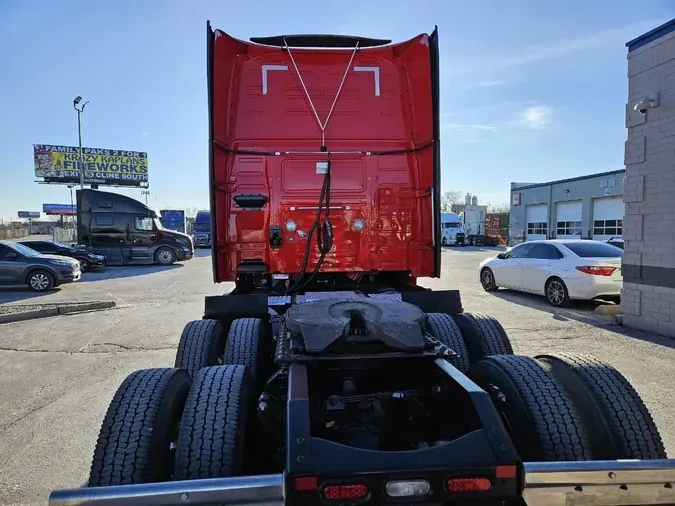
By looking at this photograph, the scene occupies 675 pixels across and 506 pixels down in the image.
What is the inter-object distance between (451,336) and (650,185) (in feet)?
19.1

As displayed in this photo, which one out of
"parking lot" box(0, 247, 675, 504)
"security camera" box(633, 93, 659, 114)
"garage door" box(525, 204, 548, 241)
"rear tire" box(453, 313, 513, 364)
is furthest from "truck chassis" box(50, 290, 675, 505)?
"garage door" box(525, 204, 548, 241)

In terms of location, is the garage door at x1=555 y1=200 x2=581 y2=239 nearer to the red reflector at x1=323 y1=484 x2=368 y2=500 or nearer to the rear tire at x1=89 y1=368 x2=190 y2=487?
the rear tire at x1=89 y1=368 x2=190 y2=487

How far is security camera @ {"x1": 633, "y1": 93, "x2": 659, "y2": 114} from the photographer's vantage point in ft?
23.2

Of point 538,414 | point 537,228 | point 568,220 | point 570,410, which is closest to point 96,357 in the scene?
point 538,414

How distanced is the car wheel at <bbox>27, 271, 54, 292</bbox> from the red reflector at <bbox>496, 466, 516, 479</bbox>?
14.5 metres

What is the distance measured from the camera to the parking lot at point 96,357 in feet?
11.1

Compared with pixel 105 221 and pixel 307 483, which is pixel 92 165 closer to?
pixel 105 221

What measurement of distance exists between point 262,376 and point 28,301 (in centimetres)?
1039

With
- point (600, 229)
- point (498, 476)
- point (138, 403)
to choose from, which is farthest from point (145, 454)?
point (600, 229)

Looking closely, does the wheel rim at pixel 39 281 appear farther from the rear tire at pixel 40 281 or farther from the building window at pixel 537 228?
the building window at pixel 537 228

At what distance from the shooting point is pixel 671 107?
22.6 ft

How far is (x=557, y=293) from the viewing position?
32.2 feet

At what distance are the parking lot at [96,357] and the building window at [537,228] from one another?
3041cm

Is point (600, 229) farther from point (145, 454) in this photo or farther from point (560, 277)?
point (145, 454)
